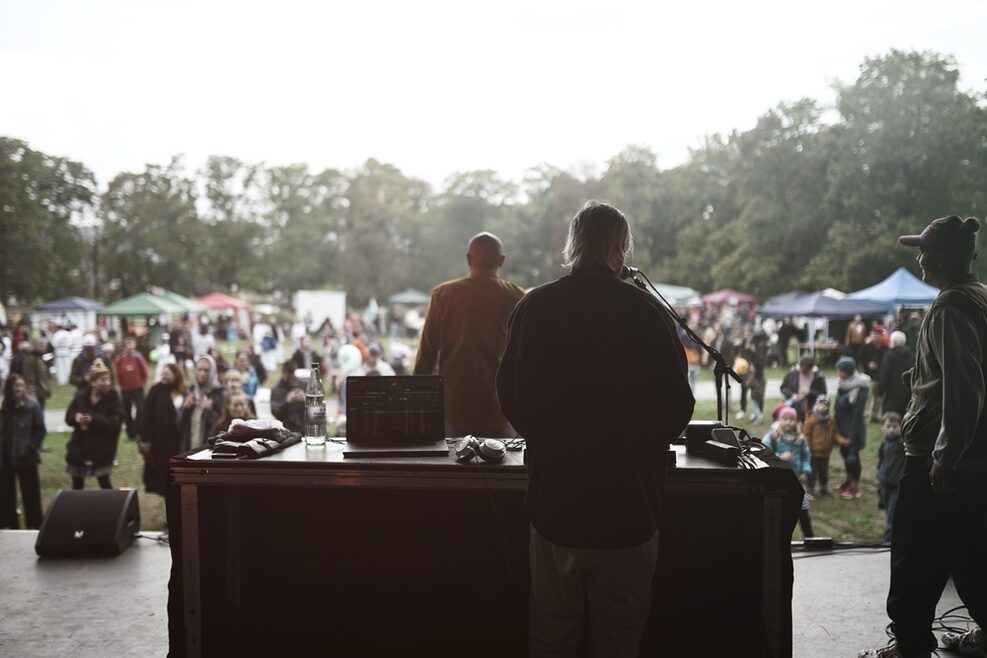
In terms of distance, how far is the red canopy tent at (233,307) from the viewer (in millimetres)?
28241

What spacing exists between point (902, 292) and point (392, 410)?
1264 centimetres

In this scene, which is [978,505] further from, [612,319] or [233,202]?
[233,202]

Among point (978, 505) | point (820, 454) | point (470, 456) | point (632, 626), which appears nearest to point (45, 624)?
point (470, 456)

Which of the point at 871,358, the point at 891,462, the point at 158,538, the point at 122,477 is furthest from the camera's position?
the point at 871,358

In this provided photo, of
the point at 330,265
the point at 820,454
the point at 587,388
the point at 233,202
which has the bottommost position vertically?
the point at 820,454

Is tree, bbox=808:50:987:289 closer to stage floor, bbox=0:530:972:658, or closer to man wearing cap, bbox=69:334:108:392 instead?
stage floor, bbox=0:530:972:658

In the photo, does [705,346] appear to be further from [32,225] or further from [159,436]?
[32,225]

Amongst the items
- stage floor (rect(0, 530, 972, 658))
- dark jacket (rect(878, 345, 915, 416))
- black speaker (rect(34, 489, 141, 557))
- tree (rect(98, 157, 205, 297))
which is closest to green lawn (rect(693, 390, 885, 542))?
dark jacket (rect(878, 345, 915, 416))

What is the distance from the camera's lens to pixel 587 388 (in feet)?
5.66

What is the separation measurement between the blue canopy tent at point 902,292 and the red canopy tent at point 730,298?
1302 cm

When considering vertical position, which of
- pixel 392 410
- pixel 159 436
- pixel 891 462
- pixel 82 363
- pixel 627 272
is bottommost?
pixel 891 462

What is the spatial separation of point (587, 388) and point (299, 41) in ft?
27.2

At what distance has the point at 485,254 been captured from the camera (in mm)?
3441

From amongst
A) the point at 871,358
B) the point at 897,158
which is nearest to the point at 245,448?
the point at 871,358
